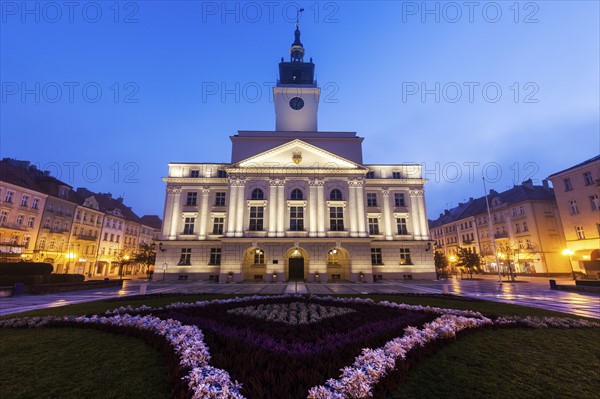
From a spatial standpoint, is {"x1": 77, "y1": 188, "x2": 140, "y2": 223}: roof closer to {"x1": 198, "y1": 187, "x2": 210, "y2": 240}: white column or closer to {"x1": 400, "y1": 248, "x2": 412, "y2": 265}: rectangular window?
{"x1": 198, "y1": 187, "x2": 210, "y2": 240}: white column

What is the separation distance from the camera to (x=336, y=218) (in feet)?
117

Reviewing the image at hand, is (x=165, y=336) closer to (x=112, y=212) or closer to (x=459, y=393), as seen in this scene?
(x=459, y=393)

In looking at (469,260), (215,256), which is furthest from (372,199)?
(215,256)

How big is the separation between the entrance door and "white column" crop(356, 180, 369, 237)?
885cm

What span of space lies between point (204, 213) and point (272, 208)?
1035 centimetres

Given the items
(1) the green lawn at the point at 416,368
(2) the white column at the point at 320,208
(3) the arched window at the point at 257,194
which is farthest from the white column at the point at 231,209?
(1) the green lawn at the point at 416,368

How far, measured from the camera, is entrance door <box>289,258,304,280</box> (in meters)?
35.4

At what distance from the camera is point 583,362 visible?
244 inches

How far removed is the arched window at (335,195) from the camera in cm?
3625

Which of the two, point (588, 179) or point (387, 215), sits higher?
point (588, 179)

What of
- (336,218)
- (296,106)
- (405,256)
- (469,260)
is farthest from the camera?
(296,106)

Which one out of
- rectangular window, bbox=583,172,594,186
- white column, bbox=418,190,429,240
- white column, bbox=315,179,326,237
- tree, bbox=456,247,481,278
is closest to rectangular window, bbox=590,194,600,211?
rectangular window, bbox=583,172,594,186

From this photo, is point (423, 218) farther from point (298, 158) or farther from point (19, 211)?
point (19, 211)

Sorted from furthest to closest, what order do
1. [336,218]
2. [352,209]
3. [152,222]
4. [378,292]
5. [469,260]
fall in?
[152,222], [469,260], [336,218], [352,209], [378,292]
